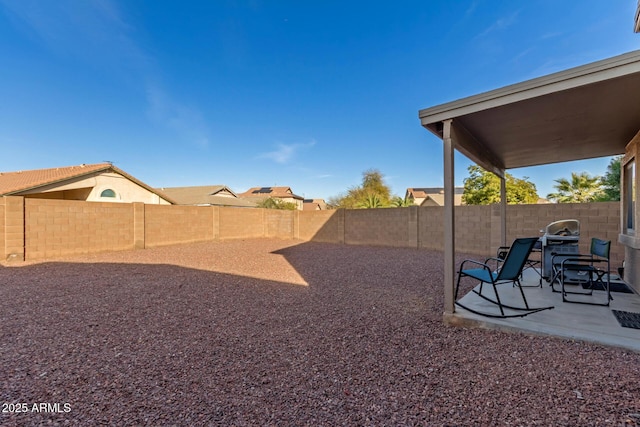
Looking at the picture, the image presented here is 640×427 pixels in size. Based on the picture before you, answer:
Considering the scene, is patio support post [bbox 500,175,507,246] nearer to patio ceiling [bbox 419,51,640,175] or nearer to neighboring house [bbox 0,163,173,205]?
patio ceiling [bbox 419,51,640,175]

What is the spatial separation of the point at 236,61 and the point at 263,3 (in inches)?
111

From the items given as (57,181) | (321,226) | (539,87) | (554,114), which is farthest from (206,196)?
(539,87)

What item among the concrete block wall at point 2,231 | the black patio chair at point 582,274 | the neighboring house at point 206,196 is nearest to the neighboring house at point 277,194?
the neighboring house at point 206,196

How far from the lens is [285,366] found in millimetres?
2320

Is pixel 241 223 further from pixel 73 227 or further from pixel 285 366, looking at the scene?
pixel 285 366

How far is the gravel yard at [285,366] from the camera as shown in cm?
173

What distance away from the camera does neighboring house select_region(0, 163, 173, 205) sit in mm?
12797

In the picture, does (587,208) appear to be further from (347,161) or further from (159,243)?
(347,161)

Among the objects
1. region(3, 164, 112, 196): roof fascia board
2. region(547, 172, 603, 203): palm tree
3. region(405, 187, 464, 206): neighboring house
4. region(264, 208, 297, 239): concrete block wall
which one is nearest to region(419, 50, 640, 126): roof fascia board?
region(264, 208, 297, 239): concrete block wall

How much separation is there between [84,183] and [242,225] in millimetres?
7731

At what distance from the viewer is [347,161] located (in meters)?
23.8

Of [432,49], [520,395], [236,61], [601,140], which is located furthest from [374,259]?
[236,61]

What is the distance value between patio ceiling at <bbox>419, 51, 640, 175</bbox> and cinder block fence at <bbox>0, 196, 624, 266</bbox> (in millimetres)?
3187

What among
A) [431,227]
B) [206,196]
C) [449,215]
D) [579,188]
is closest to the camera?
[449,215]
